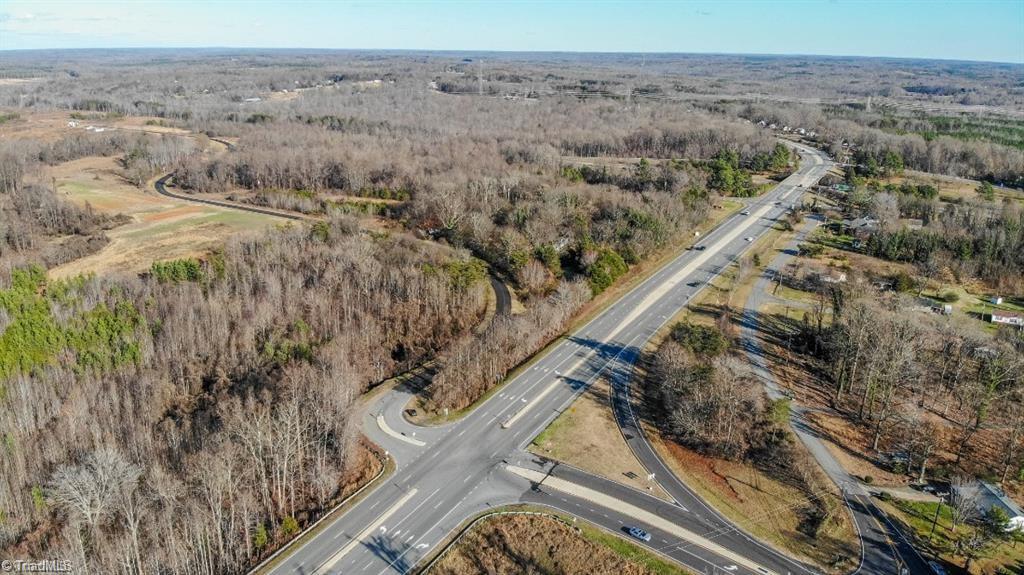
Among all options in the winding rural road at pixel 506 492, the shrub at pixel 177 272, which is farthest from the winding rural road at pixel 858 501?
the shrub at pixel 177 272

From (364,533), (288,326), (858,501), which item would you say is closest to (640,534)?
(858,501)

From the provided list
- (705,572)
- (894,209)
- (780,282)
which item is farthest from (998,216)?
(705,572)

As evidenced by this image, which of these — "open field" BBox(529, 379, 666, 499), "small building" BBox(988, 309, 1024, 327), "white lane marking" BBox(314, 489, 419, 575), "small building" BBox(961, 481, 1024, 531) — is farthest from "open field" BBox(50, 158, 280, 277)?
"small building" BBox(988, 309, 1024, 327)

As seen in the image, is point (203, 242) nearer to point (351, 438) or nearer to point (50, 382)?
point (50, 382)

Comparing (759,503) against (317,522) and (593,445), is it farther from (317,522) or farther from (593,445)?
(317,522)

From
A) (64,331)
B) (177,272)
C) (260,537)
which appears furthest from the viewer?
(177,272)

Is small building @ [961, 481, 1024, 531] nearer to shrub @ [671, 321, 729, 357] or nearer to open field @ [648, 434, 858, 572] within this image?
open field @ [648, 434, 858, 572]

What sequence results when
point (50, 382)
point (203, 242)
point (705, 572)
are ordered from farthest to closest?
point (203, 242)
point (50, 382)
point (705, 572)
